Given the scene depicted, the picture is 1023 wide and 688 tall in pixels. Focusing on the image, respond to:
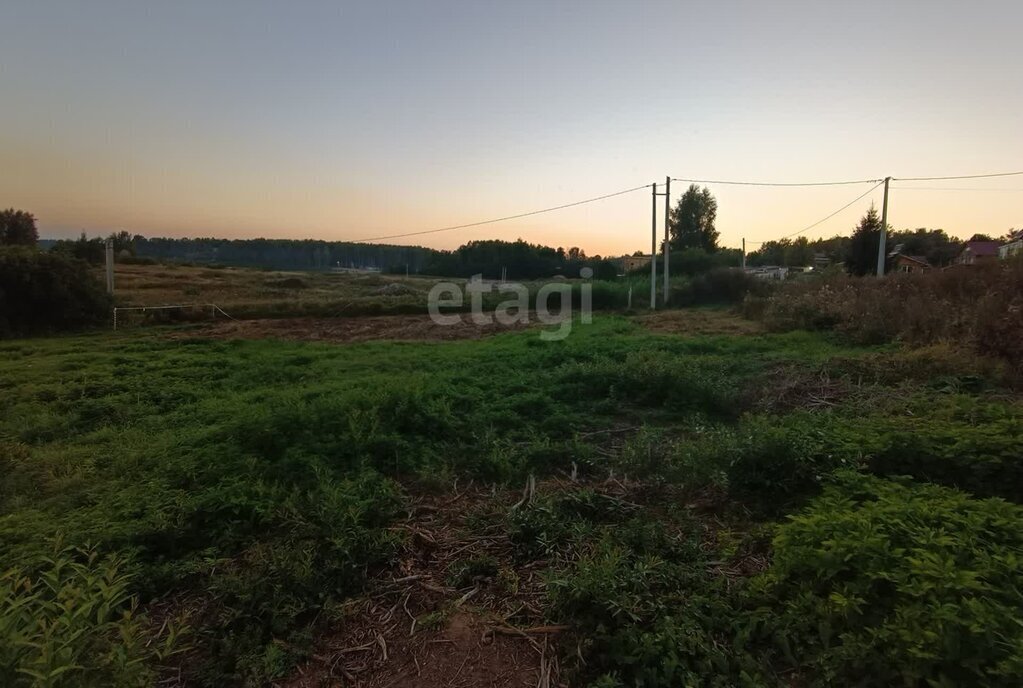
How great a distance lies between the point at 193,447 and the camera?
170 inches

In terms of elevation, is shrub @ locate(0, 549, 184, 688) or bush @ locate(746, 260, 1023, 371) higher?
bush @ locate(746, 260, 1023, 371)

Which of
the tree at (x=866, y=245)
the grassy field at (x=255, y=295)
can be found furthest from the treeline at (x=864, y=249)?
the grassy field at (x=255, y=295)

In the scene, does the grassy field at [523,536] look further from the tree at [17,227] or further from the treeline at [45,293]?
the tree at [17,227]

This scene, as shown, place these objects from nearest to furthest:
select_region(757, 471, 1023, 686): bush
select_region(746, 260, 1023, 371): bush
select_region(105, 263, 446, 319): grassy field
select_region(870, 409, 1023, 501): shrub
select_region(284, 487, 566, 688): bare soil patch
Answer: select_region(757, 471, 1023, 686): bush < select_region(284, 487, 566, 688): bare soil patch < select_region(870, 409, 1023, 501): shrub < select_region(746, 260, 1023, 371): bush < select_region(105, 263, 446, 319): grassy field

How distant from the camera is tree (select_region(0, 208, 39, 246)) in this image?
3191 cm

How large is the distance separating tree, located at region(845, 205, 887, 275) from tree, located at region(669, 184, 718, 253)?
2436cm

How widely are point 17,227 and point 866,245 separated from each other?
160ft

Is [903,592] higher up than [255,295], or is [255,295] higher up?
[255,295]

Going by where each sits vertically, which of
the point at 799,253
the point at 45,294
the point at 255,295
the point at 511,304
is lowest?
the point at 511,304

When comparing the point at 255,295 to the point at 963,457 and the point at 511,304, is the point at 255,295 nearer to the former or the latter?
the point at 511,304

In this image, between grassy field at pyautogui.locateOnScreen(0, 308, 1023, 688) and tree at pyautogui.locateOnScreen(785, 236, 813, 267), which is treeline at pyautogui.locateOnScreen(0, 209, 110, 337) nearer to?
grassy field at pyautogui.locateOnScreen(0, 308, 1023, 688)

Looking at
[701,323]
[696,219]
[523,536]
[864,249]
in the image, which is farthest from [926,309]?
[696,219]

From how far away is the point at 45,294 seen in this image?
13.6m

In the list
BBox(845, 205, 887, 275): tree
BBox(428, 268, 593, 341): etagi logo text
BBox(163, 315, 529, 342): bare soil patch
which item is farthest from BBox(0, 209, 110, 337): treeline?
BBox(845, 205, 887, 275): tree
